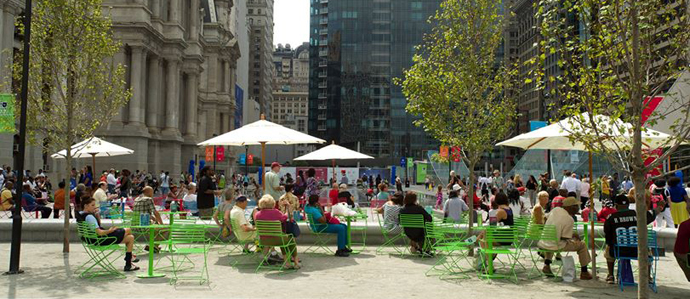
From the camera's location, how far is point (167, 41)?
50094 mm

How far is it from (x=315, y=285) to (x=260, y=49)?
546 ft

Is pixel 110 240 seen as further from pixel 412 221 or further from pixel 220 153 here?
pixel 220 153

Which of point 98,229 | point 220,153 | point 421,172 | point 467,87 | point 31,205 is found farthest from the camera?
point 421,172

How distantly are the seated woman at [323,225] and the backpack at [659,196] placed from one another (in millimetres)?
9186

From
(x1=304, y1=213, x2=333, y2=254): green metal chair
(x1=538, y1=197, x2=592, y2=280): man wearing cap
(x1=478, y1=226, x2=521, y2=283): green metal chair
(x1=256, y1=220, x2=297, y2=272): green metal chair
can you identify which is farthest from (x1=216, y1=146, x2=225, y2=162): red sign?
(x1=538, y1=197, x2=592, y2=280): man wearing cap

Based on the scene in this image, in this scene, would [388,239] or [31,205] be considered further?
[31,205]

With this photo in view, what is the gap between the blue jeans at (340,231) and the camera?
1253 cm

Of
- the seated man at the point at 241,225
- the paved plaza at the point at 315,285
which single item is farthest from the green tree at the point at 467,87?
the seated man at the point at 241,225

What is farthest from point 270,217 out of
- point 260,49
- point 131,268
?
point 260,49

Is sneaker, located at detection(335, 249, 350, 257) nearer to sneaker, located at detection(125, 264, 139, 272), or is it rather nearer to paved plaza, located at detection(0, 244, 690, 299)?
paved plaza, located at detection(0, 244, 690, 299)

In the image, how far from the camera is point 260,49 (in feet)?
561

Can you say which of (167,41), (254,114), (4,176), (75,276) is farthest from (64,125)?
(254,114)

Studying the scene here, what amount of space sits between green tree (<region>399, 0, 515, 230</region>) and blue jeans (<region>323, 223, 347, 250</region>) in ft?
9.90

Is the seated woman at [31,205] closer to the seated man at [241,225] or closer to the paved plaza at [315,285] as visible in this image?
the paved plaza at [315,285]
